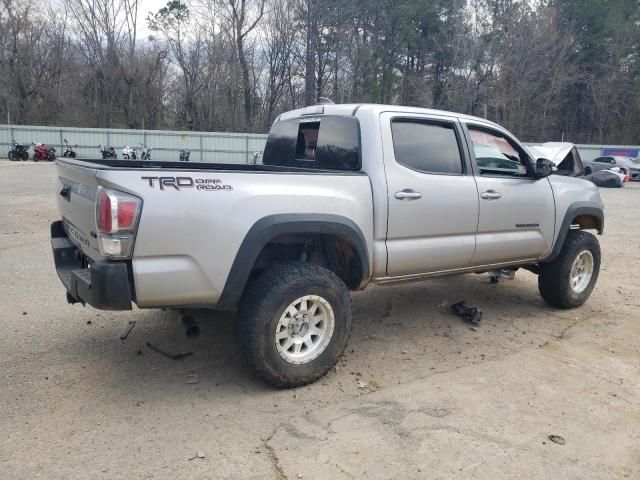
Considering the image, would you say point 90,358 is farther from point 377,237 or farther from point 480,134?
point 480,134

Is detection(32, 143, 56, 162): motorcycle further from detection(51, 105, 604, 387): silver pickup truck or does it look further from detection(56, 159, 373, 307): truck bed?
detection(56, 159, 373, 307): truck bed

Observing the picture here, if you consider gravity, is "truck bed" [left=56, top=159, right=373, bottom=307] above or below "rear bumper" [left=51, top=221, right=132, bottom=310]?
above

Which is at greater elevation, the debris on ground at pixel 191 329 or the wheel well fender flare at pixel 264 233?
the wheel well fender flare at pixel 264 233

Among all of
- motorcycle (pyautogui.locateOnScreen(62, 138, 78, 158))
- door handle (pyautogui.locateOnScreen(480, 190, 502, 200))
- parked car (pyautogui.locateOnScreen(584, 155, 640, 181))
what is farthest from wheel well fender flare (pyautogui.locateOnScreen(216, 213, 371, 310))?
parked car (pyautogui.locateOnScreen(584, 155, 640, 181))

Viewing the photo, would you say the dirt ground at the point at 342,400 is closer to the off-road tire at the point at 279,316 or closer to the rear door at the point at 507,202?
the off-road tire at the point at 279,316

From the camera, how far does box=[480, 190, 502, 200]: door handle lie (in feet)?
15.4

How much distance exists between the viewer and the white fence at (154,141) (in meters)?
30.8

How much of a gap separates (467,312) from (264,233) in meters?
2.80

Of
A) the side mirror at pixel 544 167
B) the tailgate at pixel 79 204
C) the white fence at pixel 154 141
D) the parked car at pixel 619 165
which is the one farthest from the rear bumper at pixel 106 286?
the parked car at pixel 619 165

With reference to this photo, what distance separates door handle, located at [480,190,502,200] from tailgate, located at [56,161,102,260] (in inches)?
125

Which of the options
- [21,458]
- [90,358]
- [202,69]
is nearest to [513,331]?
[90,358]

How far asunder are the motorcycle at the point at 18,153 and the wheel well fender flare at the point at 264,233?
3022 cm

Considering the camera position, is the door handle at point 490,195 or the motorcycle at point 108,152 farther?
the motorcycle at point 108,152

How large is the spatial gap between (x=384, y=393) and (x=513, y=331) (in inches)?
76.8
